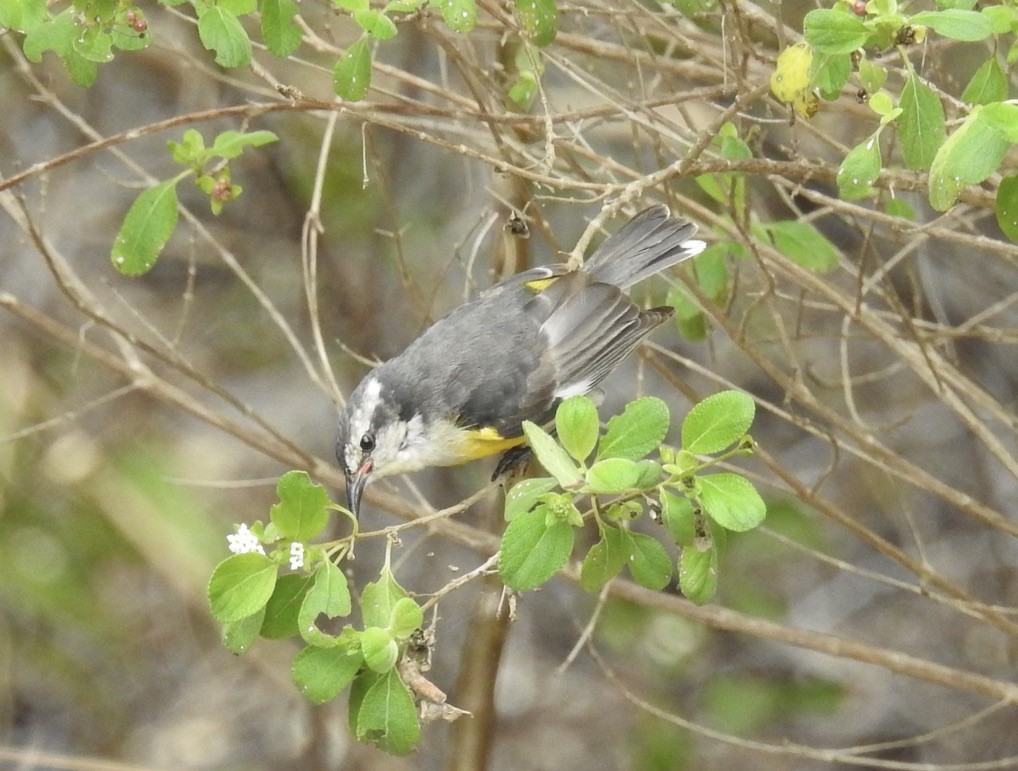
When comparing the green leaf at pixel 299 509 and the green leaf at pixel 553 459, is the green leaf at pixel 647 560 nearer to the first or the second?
the green leaf at pixel 553 459

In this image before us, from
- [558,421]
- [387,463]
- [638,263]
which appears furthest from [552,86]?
[558,421]

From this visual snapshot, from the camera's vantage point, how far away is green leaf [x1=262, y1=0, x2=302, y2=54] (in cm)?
268

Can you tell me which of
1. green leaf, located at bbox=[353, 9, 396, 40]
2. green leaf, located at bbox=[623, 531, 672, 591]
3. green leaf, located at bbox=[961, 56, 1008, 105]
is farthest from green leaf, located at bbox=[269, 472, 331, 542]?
green leaf, located at bbox=[961, 56, 1008, 105]

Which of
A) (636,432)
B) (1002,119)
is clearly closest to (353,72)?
(636,432)

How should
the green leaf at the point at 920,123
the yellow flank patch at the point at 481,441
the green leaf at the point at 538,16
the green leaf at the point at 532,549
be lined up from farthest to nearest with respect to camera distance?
the yellow flank patch at the point at 481,441, the green leaf at the point at 538,16, the green leaf at the point at 920,123, the green leaf at the point at 532,549

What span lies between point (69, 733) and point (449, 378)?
4051 mm

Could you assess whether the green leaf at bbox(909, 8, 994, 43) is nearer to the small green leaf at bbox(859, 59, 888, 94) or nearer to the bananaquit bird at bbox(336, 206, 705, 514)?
the small green leaf at bbox(859, 59, 888, 94)

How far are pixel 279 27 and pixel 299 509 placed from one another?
1.14 metres

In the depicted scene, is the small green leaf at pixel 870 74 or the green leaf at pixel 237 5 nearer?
the small green leaf at pixel 870 74

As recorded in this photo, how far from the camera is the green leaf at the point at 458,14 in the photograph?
251 cm

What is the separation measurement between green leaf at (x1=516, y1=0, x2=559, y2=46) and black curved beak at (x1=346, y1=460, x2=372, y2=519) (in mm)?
1300

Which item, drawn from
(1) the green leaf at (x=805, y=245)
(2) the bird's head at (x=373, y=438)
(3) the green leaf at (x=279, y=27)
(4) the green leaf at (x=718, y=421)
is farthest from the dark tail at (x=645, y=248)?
(4) the green leaf at (x=718, y=421)

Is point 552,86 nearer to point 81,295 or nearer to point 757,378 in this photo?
point 757,378

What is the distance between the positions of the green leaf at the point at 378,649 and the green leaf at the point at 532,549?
217 mm
